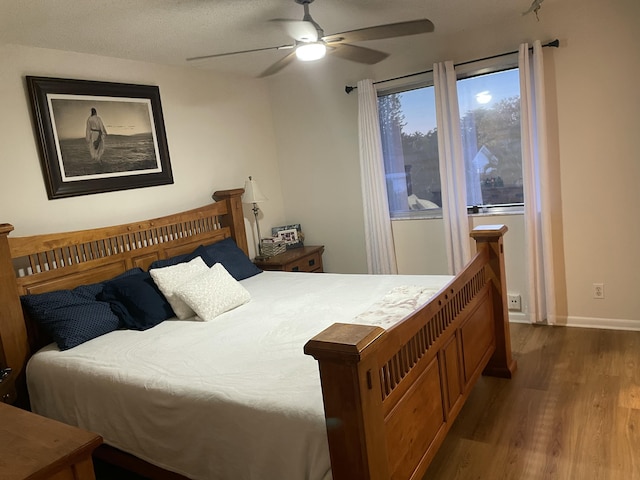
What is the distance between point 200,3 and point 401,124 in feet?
7.05

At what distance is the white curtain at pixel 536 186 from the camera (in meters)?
3.50

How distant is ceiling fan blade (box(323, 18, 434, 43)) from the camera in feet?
7.91

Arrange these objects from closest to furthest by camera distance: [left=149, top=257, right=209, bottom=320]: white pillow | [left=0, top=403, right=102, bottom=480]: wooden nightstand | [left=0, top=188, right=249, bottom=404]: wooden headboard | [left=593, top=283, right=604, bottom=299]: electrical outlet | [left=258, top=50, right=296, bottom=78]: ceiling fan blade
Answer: [left=0, top=403, right=102, bottom=480]: wooden nightstand
[left=0, top=188, right=249, bottom=404]: wooden headboard
[left=258, top=50, right=296, bottom=78]: ceiling fan blade
[left=149, top=257, right=209, bottom=320]: white pillow
[left=593, top=283, right=604, bottom=299]: electrical outlet

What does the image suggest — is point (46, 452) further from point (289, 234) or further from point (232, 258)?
point (289, 234)

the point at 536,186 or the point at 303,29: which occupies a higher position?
the point at 303,29

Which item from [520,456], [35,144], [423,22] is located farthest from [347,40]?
[520,456]

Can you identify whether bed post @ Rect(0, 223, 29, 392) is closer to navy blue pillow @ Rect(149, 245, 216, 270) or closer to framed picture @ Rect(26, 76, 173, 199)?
framed picture @ Rect(26, 76, 173, 199)

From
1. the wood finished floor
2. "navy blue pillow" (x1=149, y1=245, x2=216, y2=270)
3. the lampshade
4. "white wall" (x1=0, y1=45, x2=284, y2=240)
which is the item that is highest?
"white wall" (x1=0, y1=45, x2=284, y2=240)

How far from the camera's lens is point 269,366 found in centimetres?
209

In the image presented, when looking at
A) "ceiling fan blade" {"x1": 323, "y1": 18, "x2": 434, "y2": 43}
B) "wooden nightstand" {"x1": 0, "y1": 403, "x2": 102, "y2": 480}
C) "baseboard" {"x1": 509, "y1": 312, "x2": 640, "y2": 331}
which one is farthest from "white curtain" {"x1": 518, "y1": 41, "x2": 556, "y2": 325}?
"wooden nightstand" {"x1": 0, "y1": 403, "x2": 102, "y2": 480}

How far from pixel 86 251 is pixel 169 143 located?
1.14m

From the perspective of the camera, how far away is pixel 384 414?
1604 millimetres

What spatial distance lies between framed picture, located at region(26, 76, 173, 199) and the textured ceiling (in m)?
0.27

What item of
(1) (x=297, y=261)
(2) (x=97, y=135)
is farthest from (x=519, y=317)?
(2) (x=97, y=135)
